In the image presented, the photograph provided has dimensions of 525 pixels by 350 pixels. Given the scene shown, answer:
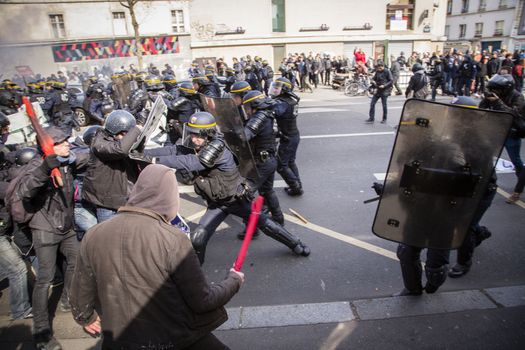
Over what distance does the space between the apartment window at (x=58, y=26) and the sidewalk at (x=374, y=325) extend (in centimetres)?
3184

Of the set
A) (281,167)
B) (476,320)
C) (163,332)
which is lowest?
(476,320)

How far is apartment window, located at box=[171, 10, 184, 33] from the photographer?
29869 mm

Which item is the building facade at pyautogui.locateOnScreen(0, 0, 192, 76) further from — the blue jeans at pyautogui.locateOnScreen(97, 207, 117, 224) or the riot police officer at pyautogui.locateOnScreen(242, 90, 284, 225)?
the blue jeans at pyautogui.locateOnScreen(97, 207, 117, 224)

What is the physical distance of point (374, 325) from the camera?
3.05m

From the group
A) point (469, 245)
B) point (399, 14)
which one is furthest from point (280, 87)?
point (399, 14)

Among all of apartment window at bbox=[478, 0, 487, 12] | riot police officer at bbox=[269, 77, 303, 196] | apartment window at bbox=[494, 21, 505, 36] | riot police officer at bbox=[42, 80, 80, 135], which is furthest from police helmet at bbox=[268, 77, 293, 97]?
apartment window at bbox=[478, 0, 487, 12]

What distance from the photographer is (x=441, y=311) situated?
3.16 metres

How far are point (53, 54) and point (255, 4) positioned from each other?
16.4 meters

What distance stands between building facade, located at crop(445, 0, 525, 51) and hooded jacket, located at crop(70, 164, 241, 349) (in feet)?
120

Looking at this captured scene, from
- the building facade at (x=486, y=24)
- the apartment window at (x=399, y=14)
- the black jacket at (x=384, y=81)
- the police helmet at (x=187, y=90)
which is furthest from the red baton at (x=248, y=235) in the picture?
the building facade at (x=486, y=24)

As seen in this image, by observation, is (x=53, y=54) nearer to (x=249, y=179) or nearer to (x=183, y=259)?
(x=249, y=179)

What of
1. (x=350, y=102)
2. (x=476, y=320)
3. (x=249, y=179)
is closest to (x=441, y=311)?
(x=476, y=320)

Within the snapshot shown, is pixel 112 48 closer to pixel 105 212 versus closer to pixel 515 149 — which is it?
pixel 105 212

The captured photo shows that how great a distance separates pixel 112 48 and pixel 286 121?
28855 millimetres
